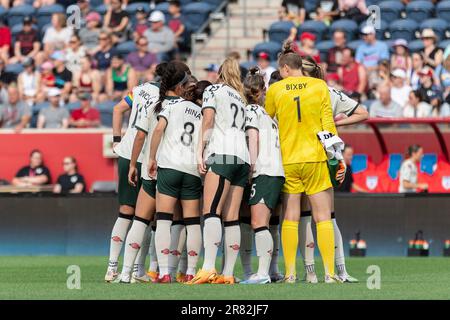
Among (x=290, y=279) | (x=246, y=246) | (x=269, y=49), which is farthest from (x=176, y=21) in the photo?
(x=290, y=279)

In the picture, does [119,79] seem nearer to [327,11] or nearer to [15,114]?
[15,114]

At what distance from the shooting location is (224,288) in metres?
12.8

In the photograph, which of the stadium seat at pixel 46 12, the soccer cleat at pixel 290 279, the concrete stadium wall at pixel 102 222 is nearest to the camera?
the soccer cleat at pixel 290 279

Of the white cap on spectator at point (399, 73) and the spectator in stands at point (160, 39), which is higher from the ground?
the spectator in stands at point (160, 39)

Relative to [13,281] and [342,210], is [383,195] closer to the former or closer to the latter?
[342,210]

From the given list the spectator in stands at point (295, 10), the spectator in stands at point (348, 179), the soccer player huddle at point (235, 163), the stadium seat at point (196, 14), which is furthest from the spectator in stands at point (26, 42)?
the soccer player huddle at point (235, 163)

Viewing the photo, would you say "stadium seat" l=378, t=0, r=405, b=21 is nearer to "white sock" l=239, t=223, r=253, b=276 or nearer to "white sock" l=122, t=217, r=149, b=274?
"white sock" l=239, t=223, r=253, b=276

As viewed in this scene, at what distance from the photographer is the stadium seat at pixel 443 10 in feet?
81.1

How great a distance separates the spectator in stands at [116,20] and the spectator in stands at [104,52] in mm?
352

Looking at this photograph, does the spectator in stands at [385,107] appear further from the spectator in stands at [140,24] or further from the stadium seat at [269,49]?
the spectator in stands at [140,24]

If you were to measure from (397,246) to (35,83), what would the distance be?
25.8ft

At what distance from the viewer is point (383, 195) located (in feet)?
68.3

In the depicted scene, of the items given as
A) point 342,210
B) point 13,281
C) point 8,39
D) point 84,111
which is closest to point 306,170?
point 13,281

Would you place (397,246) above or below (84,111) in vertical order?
below
